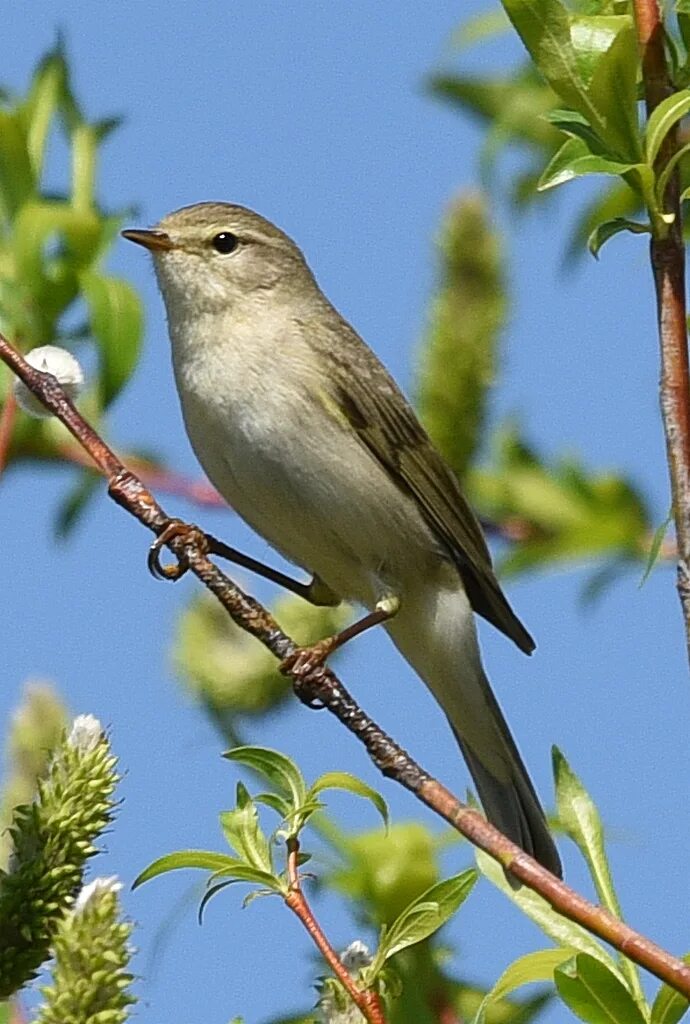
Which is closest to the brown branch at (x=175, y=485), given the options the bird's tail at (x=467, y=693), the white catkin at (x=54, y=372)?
the bird's tail at (x=467, y=693)

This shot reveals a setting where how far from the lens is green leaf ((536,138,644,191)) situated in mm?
1836

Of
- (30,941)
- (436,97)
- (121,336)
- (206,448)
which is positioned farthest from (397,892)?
(436,97)

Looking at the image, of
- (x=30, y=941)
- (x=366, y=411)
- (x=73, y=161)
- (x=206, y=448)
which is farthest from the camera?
(x=366, y=411)

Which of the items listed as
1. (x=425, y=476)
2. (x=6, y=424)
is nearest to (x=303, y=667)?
(x=6, y=424)

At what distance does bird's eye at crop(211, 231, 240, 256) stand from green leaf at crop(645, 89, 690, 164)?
2.31 metres

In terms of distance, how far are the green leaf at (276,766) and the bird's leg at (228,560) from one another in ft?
1.67

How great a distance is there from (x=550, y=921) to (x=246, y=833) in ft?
1.08

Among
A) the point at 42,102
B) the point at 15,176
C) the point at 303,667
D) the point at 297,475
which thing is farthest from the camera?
the point at 297,475

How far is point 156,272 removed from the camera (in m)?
3.94

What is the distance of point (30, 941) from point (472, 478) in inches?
80.0

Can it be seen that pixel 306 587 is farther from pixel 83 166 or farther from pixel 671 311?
pixel 671 311

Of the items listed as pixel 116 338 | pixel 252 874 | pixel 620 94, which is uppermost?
pixel 116 338

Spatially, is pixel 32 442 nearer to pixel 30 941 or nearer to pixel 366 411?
pixel 366 411

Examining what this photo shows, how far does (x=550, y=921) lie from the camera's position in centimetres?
184
